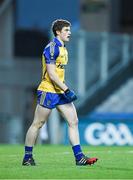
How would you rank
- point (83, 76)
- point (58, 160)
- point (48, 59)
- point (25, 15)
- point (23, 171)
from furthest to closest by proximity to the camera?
1. point (25, 15)
2. point (83, 76)
3. point (58, 160)
4. point (48, 59)
5. point (23, 171)

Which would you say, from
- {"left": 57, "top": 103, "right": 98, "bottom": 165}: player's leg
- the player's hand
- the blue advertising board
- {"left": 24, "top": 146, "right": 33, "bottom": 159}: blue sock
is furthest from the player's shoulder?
the blue advertising board

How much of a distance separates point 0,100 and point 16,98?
2.02ft

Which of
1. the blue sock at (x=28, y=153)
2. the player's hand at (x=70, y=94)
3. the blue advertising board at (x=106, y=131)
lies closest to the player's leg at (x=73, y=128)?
the player's hand at (x=70, y=94)

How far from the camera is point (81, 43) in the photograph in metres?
30.6

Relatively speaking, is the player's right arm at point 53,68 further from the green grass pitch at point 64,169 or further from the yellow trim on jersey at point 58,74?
the green grass pitch at point 64,169

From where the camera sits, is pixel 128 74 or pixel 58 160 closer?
pixel 58 160

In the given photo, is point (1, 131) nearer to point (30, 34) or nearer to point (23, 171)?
point (30, 34)

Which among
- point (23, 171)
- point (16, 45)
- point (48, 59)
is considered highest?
point (16, 45)

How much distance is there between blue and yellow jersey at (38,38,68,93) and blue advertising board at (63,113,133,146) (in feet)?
39.1

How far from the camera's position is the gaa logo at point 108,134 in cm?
2692

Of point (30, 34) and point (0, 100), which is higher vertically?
point (30, 34)

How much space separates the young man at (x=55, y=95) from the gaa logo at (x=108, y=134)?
39.0 feet

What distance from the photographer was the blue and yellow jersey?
14.9 meters

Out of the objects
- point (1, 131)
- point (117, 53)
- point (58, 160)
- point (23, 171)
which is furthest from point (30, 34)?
point (23, 171)
